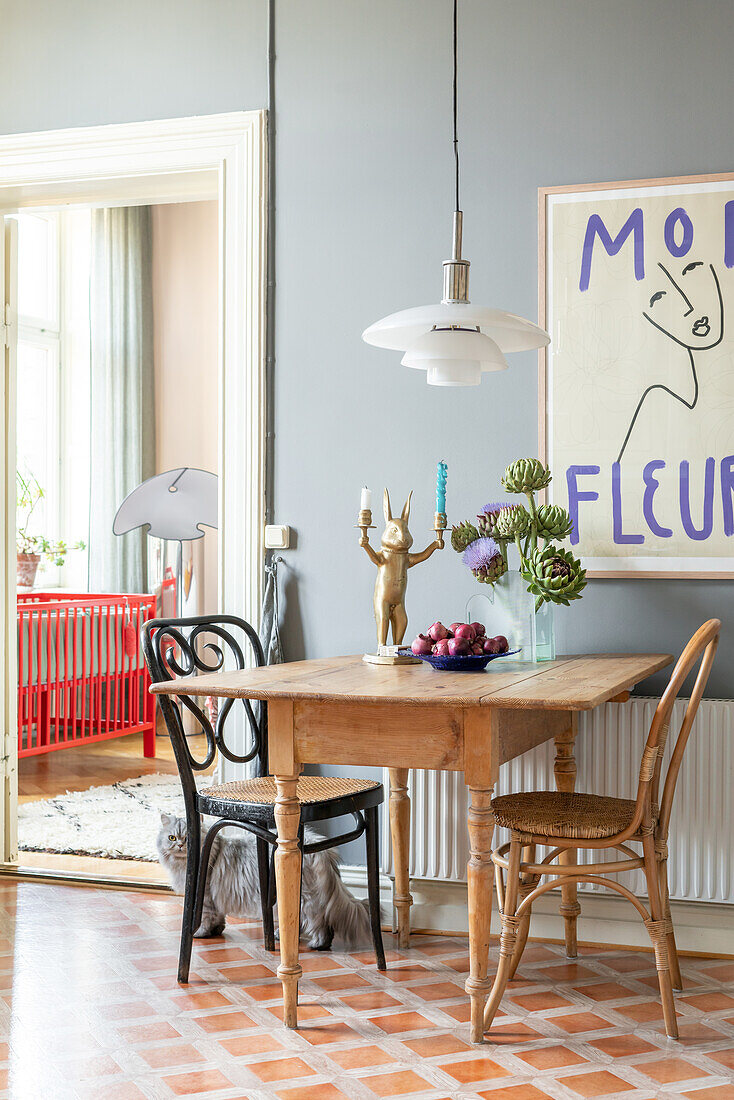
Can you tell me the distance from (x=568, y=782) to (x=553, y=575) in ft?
1.84

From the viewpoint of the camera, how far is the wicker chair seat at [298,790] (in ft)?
A: 9.15

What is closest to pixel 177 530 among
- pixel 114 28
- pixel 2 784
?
pixel 2 784

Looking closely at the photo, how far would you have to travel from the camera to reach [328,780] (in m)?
3.03

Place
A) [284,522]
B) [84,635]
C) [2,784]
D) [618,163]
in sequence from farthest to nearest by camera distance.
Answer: [84,635] < [2,784] < [284,522] < [618,163]

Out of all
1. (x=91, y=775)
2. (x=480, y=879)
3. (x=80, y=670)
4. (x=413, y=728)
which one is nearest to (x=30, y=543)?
(x=80, y=670)

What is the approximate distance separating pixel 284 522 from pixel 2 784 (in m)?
1.37

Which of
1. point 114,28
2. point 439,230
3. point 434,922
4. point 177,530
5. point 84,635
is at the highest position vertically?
point 114,28

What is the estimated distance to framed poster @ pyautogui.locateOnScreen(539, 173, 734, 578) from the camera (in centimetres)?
315

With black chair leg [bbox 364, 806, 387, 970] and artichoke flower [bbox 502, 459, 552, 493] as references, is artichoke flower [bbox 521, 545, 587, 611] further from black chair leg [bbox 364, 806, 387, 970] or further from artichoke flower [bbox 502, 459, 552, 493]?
black chair leg [bbox 364, 806, 387, 970]

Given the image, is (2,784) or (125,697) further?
(125,697)

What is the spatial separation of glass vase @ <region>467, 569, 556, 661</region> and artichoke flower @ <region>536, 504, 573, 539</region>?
0.43 feet

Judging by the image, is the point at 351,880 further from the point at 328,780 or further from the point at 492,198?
the point at 492,198

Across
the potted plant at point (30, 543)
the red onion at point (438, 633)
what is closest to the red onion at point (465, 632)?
the red onion at point (438, 633)

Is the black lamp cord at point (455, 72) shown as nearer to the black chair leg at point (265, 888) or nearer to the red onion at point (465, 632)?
the red onion at point (465, 632)
